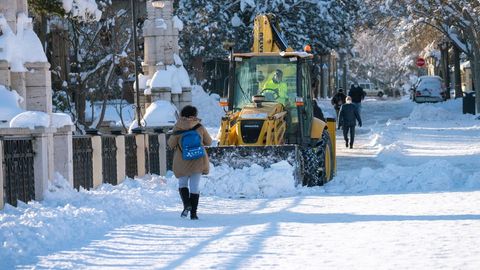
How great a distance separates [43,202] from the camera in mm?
16562

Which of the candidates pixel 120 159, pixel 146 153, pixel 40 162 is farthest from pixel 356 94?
pixel 40 162

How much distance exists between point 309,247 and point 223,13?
42457 millimetres

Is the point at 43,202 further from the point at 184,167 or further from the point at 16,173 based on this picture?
the point at 184,167

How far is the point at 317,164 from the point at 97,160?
14.3ft

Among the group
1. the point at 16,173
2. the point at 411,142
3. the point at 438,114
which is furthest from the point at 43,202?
the point at 438,114

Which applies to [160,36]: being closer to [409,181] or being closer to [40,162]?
[409,181]

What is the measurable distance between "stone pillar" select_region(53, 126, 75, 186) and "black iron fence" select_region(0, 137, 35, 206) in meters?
1.16

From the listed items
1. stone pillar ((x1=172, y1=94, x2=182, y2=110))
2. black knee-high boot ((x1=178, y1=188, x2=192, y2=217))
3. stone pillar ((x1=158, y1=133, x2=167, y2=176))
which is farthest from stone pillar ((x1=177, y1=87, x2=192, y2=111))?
black knee-high boot ((x1=178, y1=188, x2=192, y2=217))

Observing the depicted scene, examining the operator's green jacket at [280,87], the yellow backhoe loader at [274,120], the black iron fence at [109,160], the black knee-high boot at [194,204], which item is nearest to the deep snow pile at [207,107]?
the yellow backhoe loader at [274,120]

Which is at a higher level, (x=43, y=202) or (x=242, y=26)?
(x=242, y=26)

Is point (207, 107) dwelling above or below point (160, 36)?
Answer: below

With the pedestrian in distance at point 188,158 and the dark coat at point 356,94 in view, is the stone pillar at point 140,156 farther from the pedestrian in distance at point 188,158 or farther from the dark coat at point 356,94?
the dark coat at point 356,94

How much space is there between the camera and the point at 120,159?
21.3 m

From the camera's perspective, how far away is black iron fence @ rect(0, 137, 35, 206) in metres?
15.6
